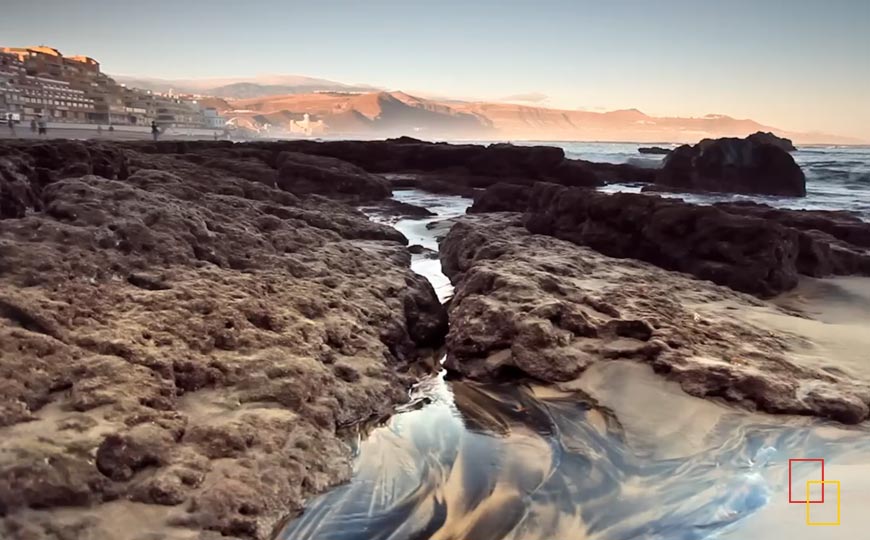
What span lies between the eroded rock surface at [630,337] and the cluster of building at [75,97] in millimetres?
49533

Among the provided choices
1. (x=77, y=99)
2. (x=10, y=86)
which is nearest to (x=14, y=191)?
(x=10, y=86)

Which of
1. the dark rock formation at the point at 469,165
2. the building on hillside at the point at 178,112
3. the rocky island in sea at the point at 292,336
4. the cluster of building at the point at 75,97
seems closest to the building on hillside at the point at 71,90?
the cluster of building at the point at 75,97

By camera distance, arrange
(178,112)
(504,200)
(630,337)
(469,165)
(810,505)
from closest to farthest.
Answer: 1. (810,505)
2. (630,337)
3. (504,200)
4. (469,165)
5. (178,112)

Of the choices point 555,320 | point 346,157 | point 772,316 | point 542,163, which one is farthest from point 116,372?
point 346,157

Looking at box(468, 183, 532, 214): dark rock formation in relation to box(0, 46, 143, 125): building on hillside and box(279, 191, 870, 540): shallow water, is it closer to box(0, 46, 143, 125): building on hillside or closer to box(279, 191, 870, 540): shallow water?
box(279, 191, 870, 540): shallow water

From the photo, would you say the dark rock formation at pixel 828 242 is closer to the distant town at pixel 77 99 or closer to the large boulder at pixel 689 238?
the large boulder at pixel 689 238

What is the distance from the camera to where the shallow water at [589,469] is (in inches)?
100

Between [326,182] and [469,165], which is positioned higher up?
[469,165]

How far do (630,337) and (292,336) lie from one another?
2.37m

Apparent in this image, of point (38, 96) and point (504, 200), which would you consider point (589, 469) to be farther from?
point (38, 96)

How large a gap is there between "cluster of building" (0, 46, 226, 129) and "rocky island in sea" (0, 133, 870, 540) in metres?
47.9

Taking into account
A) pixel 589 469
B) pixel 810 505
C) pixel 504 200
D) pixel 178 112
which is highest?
→ pixel 178 112

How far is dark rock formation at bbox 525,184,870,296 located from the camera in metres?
6.07

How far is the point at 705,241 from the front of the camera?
6.38 meters
